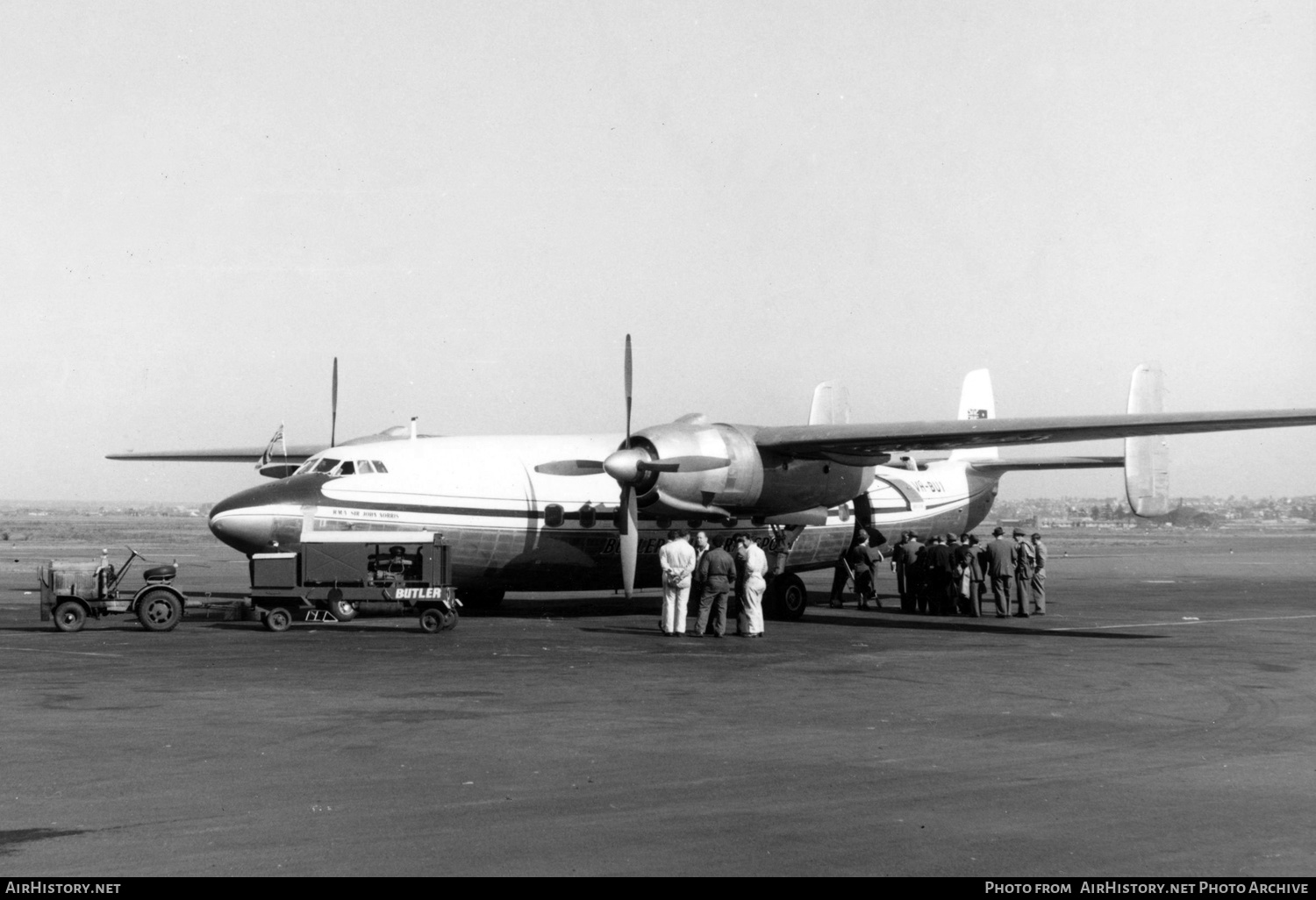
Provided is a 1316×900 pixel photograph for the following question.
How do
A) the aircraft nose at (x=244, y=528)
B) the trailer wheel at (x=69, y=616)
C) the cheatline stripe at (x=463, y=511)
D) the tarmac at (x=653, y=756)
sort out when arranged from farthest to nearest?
the cheatline stripe at (x=463, y=511), the aircraft nose at (x=244, y=528), the trailer wheel at (x=69, y=616), the tarmac at (x=653, y=756)

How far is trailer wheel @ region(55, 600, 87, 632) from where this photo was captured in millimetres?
19469

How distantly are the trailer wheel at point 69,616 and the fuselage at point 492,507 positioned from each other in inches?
94.2

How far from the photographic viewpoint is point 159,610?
65.6 ft

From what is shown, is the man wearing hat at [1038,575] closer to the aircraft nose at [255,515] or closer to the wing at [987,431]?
the wing at [987,431]

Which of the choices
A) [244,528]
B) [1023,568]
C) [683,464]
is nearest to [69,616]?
[244,528]

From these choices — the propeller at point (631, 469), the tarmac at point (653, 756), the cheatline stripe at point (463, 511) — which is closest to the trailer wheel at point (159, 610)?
the tarmac at point (653, 756)

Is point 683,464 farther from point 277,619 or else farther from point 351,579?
point 277,619

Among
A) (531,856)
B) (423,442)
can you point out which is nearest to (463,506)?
(423,442)

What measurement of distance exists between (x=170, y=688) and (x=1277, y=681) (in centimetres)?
1187

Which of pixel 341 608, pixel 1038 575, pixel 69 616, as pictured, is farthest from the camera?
pixel 1038 575

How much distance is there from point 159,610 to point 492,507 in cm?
575

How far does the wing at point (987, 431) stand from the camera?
792 inches

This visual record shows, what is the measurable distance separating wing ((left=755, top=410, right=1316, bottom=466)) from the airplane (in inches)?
1.3

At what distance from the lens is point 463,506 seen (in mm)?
22562
